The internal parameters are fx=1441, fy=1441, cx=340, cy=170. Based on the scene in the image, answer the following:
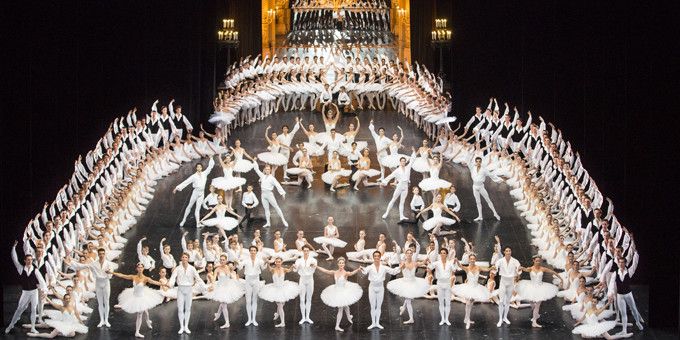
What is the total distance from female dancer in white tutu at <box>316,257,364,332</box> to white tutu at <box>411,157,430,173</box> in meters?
5.14

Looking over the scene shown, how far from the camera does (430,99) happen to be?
30.7 meters

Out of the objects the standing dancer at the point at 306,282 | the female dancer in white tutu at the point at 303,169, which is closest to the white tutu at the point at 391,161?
the female dancer in white tutu at the point at 303,169

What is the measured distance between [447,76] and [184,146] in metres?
9.14

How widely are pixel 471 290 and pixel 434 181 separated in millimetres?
4489

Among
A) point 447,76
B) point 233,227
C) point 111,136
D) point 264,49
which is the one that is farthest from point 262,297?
point 264,49

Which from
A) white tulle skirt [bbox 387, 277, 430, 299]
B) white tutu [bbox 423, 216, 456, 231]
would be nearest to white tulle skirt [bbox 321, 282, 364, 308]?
white tulle skirt [bbox 387, 277, 430, 299]

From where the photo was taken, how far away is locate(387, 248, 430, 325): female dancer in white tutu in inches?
778

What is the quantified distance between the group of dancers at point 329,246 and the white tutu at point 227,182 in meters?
0.04

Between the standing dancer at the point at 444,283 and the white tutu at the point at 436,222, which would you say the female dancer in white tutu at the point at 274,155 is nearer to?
the white tutu at the point at 436,222

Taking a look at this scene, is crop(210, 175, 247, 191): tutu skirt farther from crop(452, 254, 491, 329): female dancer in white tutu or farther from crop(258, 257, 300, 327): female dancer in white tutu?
crop(452, 254, 491, 329): female dancer in white tutu

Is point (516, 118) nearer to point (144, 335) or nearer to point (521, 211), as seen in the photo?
point (521, 211)

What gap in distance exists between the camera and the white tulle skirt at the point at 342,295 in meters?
19.6

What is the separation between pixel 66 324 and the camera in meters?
19.3

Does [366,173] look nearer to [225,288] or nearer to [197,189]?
[197,189]
